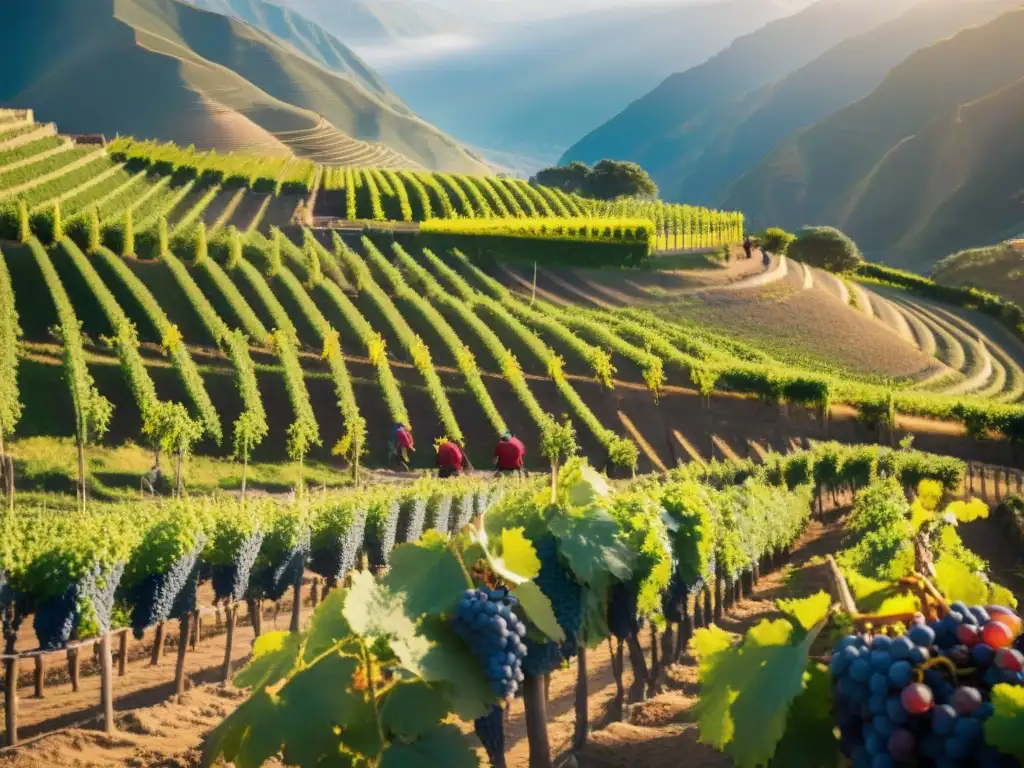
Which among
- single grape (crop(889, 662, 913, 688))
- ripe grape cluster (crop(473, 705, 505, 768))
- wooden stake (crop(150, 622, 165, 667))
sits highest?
single grape (crop(889, 662, 913, 688))

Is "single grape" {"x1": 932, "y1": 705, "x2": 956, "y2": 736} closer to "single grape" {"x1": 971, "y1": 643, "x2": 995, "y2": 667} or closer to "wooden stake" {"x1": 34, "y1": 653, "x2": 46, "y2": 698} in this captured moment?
"single grape" {"x1": 971, "y1": 643, "x2": 995, "y2": 667}

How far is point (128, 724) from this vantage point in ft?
30.0

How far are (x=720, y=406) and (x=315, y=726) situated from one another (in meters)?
32.0

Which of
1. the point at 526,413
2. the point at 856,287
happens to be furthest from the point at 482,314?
the point at 856,287

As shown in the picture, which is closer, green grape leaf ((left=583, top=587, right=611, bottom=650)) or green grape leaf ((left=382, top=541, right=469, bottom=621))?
green grape leaf ((left=382, top=541, right=469, bottom=621))

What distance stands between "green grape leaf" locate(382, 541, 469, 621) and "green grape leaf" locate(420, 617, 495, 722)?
11 cm

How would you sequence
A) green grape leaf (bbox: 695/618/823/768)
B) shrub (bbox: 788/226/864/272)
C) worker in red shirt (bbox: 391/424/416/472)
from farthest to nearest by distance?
shrub (bbox: 788/226/864/272) → worker in red shirt (bbox: 391/424/416/472) → green grape leaf (bbox: 695/618/823/768)

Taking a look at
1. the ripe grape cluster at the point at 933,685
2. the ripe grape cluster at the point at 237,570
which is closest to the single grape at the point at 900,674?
the ripe grape cluster at the point at 933,685

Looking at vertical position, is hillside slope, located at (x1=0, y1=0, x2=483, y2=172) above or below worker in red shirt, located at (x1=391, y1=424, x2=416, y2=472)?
above

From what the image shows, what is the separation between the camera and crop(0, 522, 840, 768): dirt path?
21.5ft

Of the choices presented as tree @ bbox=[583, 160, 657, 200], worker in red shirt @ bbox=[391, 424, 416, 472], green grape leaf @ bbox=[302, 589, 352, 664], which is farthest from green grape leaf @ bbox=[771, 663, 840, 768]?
tree @ bbox=[583, 160, 657, 200]

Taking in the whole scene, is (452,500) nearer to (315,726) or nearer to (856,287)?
(315,726)

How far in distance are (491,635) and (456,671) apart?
0.60 feet

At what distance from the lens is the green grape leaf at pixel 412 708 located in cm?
312
